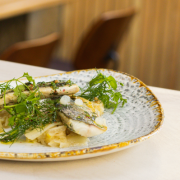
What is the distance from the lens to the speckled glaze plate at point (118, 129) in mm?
718

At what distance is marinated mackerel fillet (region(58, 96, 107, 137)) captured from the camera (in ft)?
2.68

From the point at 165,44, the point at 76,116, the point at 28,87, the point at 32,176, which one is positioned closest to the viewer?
the point at 32,176

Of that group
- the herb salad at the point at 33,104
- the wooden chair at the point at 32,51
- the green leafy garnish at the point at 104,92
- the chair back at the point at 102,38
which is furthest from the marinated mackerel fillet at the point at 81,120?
the chair back at the point at 102,38

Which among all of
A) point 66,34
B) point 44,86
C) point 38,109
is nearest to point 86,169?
point 38,109

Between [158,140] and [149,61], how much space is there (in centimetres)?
275

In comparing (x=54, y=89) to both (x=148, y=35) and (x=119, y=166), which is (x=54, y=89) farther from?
(x=148, y=35)

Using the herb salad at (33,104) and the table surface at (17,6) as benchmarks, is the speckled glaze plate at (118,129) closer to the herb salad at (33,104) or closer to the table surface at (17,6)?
the herb salad at (33,104)

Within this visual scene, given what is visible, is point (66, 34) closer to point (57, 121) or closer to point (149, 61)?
point (149, 61)

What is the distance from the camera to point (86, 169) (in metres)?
0.75

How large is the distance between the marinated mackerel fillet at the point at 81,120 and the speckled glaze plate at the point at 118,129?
0.04 metres

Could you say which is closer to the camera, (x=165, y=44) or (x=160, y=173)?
(x=160, y=173)

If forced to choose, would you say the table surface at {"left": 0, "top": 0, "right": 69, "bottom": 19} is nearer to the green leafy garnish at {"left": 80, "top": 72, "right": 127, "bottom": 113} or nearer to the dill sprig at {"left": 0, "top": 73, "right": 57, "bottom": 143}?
the green leafy garnish at {"left": 80, "top": 72, "right": 127, "bottom": 113}

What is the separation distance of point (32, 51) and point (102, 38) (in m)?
0.69

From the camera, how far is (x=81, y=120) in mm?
825
